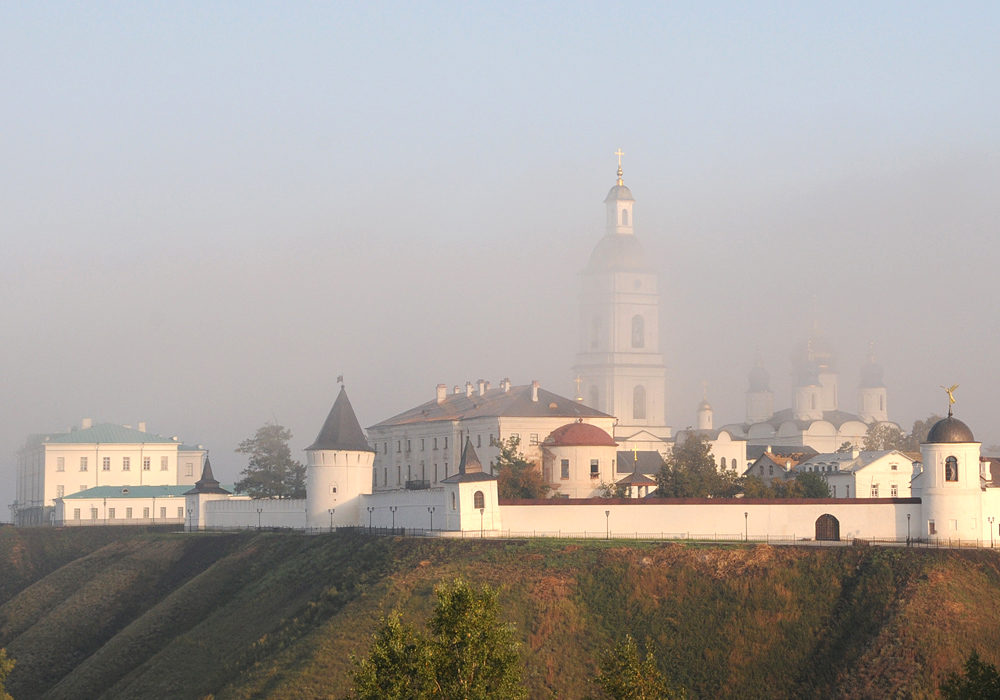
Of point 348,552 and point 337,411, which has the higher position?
point 337,411

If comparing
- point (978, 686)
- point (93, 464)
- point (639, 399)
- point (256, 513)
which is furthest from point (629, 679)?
point (93, 464)

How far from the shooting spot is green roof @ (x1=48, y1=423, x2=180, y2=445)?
96125 mm

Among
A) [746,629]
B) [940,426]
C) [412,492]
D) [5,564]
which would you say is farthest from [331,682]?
[5,564]

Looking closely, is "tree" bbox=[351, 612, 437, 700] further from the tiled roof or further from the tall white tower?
the tall white tower

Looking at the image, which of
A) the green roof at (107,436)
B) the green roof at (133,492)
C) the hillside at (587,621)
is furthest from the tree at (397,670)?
the green roof at (107,436)

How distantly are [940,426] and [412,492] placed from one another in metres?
22.7

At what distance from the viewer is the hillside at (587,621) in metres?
41.8

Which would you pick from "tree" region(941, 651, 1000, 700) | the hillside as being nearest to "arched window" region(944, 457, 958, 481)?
the hillside

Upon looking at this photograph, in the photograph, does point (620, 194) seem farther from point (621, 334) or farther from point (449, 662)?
point (449, 662)

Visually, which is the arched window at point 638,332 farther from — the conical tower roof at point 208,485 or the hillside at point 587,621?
the hillside at point 587,621

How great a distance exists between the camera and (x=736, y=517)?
51.7 metres

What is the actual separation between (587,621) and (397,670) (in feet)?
68.3

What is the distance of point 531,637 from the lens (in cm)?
4441

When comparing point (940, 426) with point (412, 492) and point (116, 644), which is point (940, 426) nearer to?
Answer: point (412, 492)
